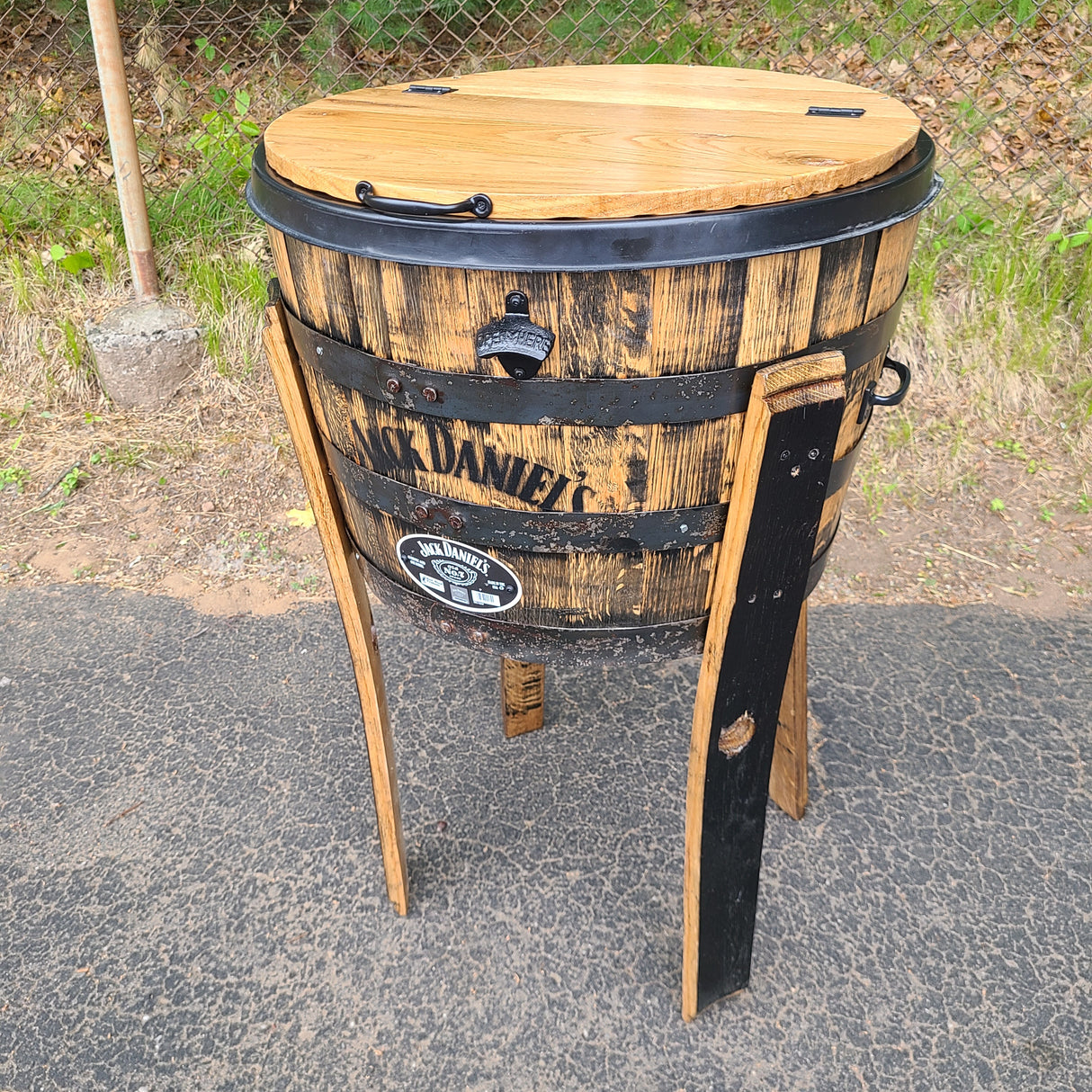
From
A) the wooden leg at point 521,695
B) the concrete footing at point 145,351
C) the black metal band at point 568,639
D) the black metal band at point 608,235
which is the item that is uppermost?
the black metal band at point 608,235

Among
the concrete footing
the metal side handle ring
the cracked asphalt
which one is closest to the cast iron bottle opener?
the metal side handle ring

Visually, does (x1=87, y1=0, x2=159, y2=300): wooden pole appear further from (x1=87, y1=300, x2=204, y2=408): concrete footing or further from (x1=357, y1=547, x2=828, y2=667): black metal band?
(x1=357, y1=547, x2=828, y2=667): black metal band

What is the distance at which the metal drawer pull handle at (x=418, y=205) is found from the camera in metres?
1.02

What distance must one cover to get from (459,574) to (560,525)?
→ 0.68 ft

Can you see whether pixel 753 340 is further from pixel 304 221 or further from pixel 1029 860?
pixel 1029 860

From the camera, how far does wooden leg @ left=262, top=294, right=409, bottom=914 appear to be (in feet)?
4.64

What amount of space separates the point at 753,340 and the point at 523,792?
1462 millimetres

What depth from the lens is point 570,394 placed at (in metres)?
1.12

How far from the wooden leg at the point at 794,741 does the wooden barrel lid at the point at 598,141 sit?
98cm

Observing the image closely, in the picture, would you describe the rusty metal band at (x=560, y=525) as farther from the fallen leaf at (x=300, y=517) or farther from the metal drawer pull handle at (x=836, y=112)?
the fallen leaf at (x=300, y=517)

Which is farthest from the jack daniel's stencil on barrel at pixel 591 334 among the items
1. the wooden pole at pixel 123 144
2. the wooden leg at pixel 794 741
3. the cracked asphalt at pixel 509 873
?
the wooden pole at pixel 123 144

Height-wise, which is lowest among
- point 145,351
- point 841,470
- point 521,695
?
point 521,695

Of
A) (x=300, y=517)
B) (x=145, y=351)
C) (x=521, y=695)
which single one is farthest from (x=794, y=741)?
(x=145, y=351)

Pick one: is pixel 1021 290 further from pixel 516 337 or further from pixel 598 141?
pixel 516 337
